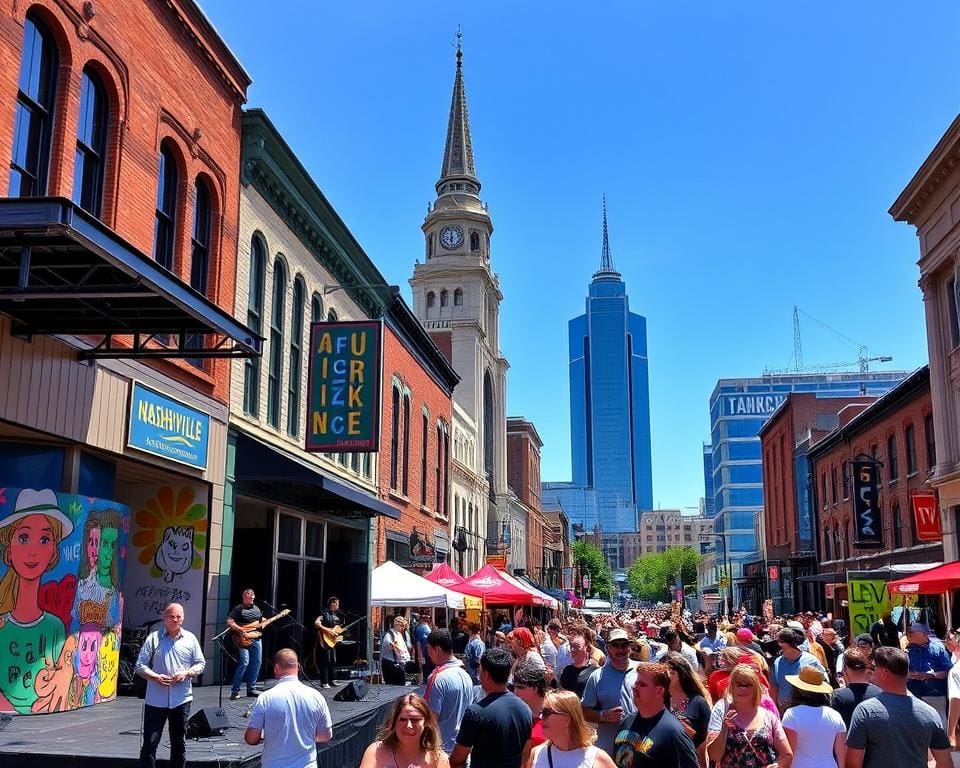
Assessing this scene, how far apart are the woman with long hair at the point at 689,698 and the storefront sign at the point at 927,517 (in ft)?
91.7

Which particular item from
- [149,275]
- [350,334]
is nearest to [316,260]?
[350,334]

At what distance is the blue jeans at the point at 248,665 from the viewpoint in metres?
15.8

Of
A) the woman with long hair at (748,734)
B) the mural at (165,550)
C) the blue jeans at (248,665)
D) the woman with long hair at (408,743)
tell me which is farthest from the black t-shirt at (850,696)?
the mural at (165,550)

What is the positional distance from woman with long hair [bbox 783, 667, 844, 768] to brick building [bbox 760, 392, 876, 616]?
177 feet

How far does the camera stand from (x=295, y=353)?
2352 cm

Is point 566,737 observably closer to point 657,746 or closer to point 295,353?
point 657,746

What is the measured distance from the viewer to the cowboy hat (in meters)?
12.8

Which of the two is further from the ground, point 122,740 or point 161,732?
point 161,732

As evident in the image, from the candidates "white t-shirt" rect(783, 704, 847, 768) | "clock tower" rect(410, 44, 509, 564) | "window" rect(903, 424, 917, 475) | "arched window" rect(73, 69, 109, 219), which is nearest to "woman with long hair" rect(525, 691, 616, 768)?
"white t-shirt" rect(783, 704, 847, 768)

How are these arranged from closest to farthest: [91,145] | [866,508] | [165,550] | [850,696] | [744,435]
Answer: [850,696]
[91,145]
[165,550]
[866,508]
[744,435]

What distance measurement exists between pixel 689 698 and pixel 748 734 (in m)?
1.23

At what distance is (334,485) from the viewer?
824 inches

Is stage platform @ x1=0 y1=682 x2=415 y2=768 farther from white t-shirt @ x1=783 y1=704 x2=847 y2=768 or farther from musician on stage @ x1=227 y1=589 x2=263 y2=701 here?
white t-shirt @ x1=783 y1=704 x2=847 y2=768

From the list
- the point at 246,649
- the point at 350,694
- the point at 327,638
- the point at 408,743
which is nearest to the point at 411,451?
the point at 327,638
